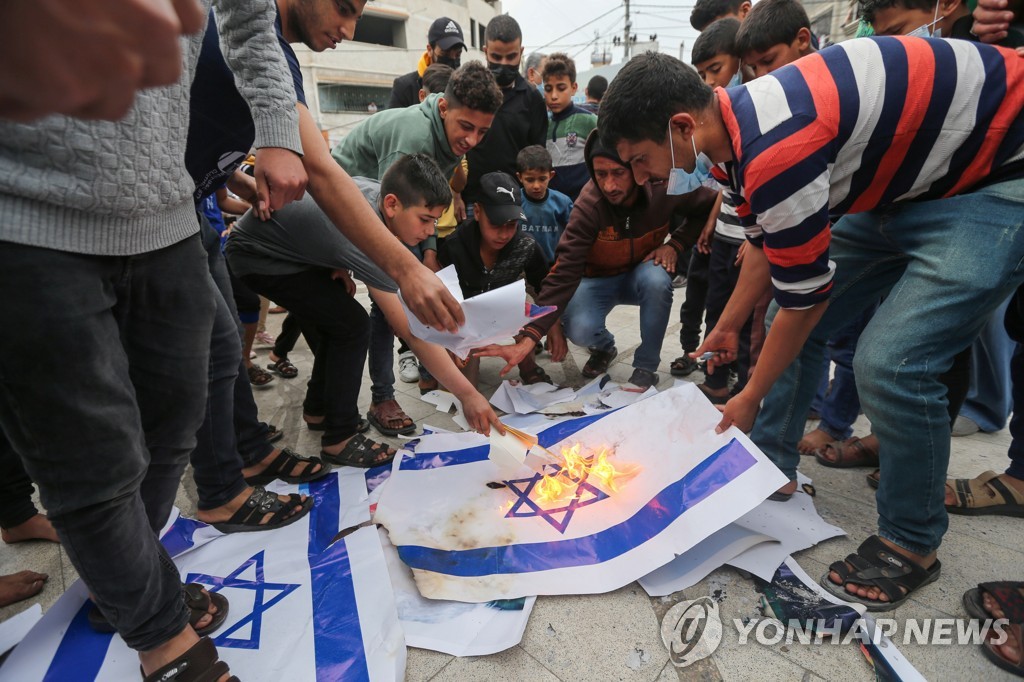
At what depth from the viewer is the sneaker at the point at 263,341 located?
3.93m

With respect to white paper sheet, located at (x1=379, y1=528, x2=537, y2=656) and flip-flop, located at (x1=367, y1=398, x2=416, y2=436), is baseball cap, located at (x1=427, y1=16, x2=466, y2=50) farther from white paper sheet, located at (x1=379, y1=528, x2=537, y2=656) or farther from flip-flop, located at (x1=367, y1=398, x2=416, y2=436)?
white paper sheet, located at (x1=379, y1=528, x2=537, y2=656)

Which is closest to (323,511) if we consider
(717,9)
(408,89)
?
(408,89)

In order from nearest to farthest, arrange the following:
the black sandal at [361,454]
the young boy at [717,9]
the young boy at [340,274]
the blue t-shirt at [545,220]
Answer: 1. the young boy at [340,274]
2. the black sandal at [361,454]
3. the young boy at [717,9]
4. the blue t-shirt at [545,220]

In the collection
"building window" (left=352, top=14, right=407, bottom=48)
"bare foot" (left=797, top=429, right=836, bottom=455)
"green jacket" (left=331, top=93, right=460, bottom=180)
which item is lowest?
"bare foot" (left=797, top=429, right=836, bottom=455)

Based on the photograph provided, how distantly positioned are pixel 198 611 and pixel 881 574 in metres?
1.86

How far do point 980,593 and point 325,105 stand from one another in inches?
930

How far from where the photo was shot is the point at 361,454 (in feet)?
7.06

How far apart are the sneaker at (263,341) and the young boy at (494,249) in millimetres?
1860

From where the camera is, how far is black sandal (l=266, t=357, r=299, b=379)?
3.23 metres

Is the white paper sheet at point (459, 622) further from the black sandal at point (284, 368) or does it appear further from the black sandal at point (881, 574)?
the black sandal at point (284, 368)

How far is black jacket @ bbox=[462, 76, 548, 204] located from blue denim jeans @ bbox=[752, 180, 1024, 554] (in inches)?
99.2

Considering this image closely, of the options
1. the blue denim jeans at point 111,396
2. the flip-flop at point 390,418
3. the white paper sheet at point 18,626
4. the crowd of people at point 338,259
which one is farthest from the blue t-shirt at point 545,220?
the white paper sheet at point 18,626

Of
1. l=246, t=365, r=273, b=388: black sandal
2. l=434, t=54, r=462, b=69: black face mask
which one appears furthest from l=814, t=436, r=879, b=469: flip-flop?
l=434, t=54, r=462, b=69: black face mask

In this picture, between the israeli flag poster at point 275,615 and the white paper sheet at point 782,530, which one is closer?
the israeli flag poster at point 275,615
